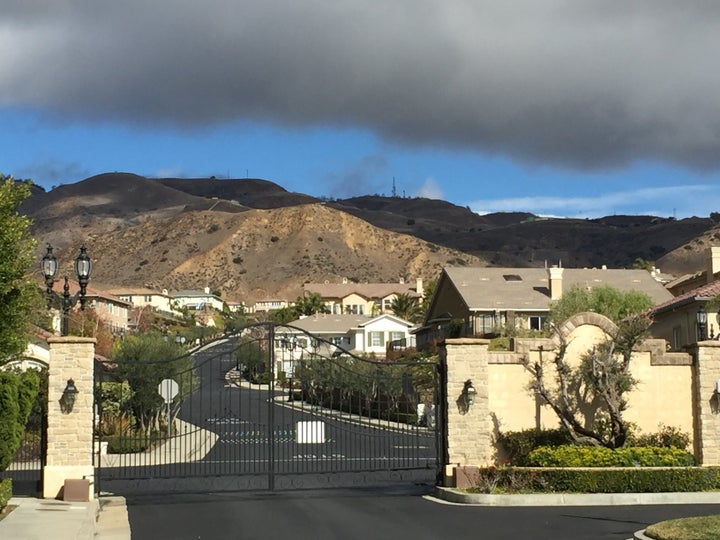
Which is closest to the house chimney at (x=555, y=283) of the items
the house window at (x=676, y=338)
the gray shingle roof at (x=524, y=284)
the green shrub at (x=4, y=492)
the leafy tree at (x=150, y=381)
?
the gray shingle roof at (x=524, y=284)

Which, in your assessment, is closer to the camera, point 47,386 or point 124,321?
point 47,386

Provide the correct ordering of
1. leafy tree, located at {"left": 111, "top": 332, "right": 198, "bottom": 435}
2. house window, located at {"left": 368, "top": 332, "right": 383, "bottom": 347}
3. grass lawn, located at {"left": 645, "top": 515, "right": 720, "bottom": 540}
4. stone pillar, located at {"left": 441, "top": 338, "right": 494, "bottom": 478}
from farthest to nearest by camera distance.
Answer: house window, located at {"left": 368, "top": 332, "right": 383, "bottom": 347}
leafy tree, located at {"left": 111, "top": 332, "right": 198, "bottom": 435}
stone pillar, located at {"left": 441, "top": 338, "right": 494, "bottom": 478}
grass lawn, located at {"left": 645, "top": 515, "right": 720, "bottom": 540}

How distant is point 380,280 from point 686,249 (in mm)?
56791

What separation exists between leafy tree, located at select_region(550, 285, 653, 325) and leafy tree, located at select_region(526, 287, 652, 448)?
3734 centimetres

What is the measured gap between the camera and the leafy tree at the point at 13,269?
21578mm

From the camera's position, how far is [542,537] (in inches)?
661

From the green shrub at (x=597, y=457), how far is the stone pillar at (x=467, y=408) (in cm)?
122

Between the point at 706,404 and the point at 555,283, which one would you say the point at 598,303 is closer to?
the point at 555,283

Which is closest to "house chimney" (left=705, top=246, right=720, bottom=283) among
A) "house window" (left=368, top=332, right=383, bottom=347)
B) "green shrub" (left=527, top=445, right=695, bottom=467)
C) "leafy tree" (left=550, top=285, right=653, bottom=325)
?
"leafy tree" (left=550, top=285, right=653, bottom=325)

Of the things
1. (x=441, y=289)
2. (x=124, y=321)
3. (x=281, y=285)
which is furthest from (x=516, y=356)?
(x=281, y=285)

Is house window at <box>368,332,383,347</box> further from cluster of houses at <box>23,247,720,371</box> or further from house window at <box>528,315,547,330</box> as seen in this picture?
house window at <box>528,315,547,330</box>

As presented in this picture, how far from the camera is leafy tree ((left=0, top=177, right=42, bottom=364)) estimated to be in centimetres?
2158

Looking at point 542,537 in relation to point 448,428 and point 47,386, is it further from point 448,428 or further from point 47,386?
point 47,386

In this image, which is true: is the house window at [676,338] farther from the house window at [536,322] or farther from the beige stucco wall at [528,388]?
the beige stucco wall at [528,388]
